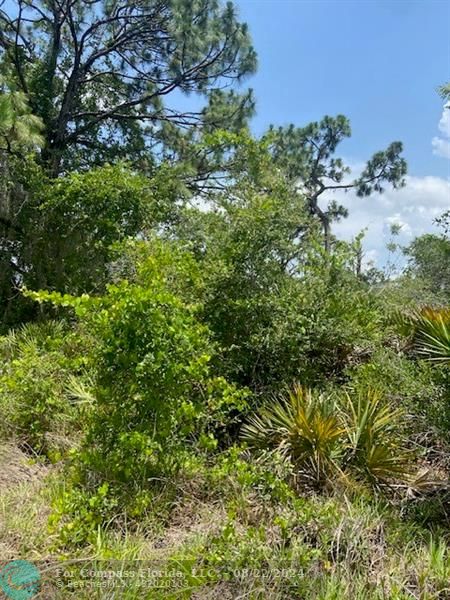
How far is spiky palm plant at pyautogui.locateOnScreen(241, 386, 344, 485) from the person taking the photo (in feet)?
13.3

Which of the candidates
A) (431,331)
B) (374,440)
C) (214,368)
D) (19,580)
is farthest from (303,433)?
(19,580)

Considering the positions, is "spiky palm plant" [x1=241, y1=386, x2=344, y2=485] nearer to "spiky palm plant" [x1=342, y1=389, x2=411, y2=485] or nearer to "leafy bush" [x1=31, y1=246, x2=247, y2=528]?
"spiky palm plant" [x1=342, y1=389, x2=411, y2=485]

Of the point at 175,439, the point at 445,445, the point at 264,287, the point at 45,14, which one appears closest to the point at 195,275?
the point at 264,287

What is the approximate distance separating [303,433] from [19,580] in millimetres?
2497

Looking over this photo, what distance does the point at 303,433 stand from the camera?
13.7 feet

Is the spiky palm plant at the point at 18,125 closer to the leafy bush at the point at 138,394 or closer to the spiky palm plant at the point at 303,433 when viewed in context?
the leafy bush at the point at 138,394

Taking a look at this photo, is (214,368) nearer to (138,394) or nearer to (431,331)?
(138,394)

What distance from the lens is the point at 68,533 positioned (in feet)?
9.62

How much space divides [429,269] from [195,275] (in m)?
10.9

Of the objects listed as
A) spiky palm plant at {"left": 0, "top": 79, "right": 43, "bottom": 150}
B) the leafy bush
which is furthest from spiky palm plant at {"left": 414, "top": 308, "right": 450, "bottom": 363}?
spiky palm plant at {"left": 0, "top": 79, "right": 43, "bottom": 150}

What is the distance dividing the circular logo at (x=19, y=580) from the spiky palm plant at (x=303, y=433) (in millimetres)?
2182

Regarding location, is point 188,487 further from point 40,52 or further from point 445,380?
point 40,52

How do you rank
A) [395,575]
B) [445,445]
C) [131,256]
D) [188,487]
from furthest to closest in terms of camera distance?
[131,256]
[445,445]
[188,487]
[395,575]

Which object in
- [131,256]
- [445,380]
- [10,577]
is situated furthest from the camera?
[131,256]
